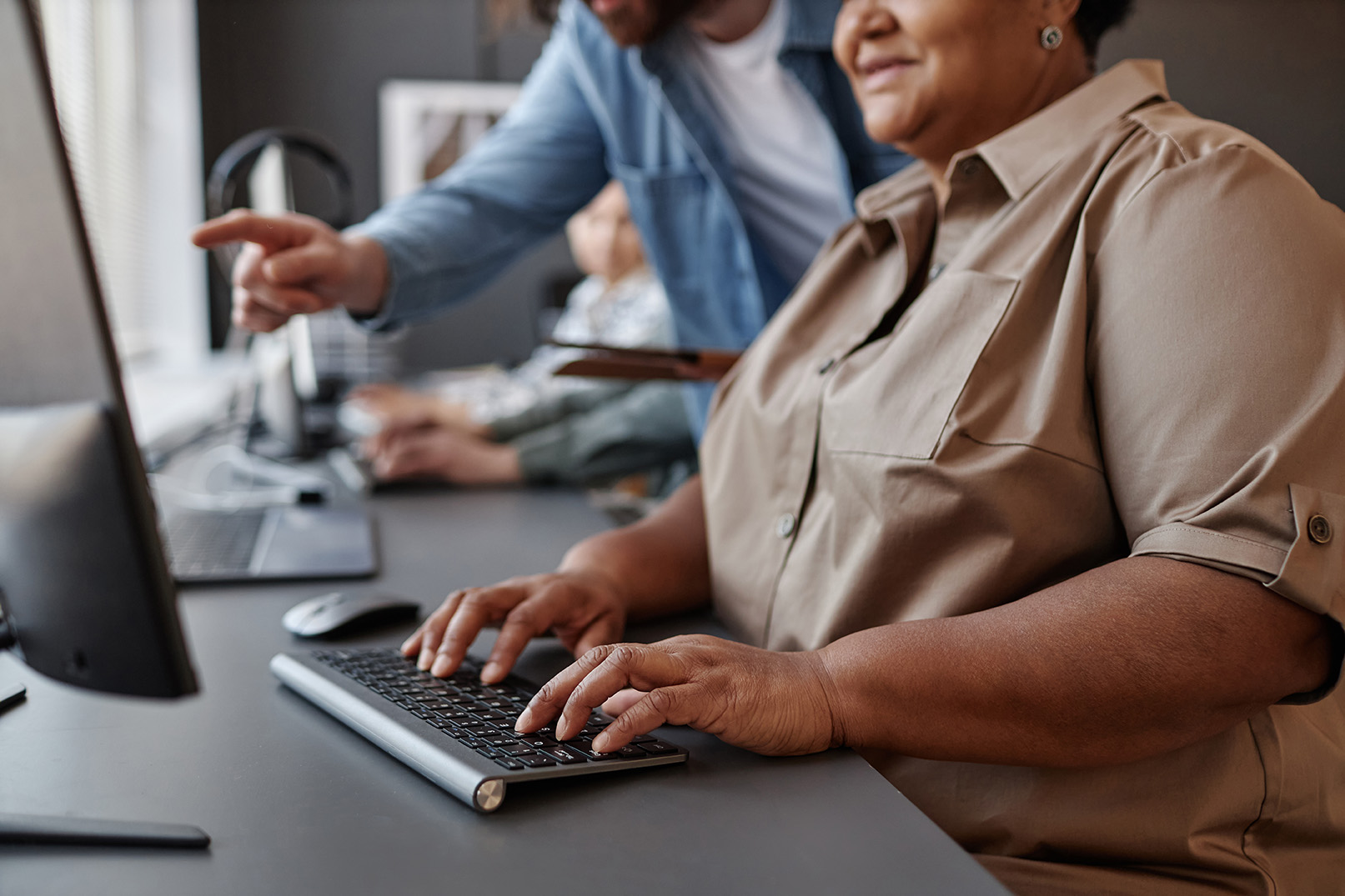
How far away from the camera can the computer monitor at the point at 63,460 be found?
1.58 feet

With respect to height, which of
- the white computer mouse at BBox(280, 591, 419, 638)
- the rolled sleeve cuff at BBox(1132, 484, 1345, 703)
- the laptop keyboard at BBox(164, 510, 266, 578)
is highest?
the rolled sleeve cuff at BBox(1132, 484, 1345, 703)

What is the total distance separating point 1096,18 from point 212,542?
112cm

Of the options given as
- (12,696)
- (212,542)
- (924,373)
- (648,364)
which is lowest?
(212,542)

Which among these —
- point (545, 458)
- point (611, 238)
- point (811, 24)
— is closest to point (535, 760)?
point (811, 24)

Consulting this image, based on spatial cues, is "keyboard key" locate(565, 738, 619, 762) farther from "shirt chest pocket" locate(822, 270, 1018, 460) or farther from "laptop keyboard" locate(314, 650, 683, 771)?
"shirt chest pocket" locate(822, 270, 1018, 460)

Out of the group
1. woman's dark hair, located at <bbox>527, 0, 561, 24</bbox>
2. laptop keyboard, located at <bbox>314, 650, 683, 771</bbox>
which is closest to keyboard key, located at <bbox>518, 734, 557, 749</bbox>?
laptop keyboard, located at <bbox>314, 650, 683, 771</bbox>

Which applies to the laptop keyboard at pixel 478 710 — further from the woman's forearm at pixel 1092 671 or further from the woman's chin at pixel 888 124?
the woman's chin at pixel 888 124

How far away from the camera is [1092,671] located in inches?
26.2

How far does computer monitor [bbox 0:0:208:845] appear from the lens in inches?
19.0

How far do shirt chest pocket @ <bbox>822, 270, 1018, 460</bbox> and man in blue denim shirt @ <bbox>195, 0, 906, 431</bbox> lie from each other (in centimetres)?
71

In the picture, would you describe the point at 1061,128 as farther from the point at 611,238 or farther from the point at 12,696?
the point at 611,238

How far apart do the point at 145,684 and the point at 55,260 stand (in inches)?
8.2

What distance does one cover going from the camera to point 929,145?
1025mm

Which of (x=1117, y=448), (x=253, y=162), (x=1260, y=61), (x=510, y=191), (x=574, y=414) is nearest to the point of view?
(x=1117, y=448)
